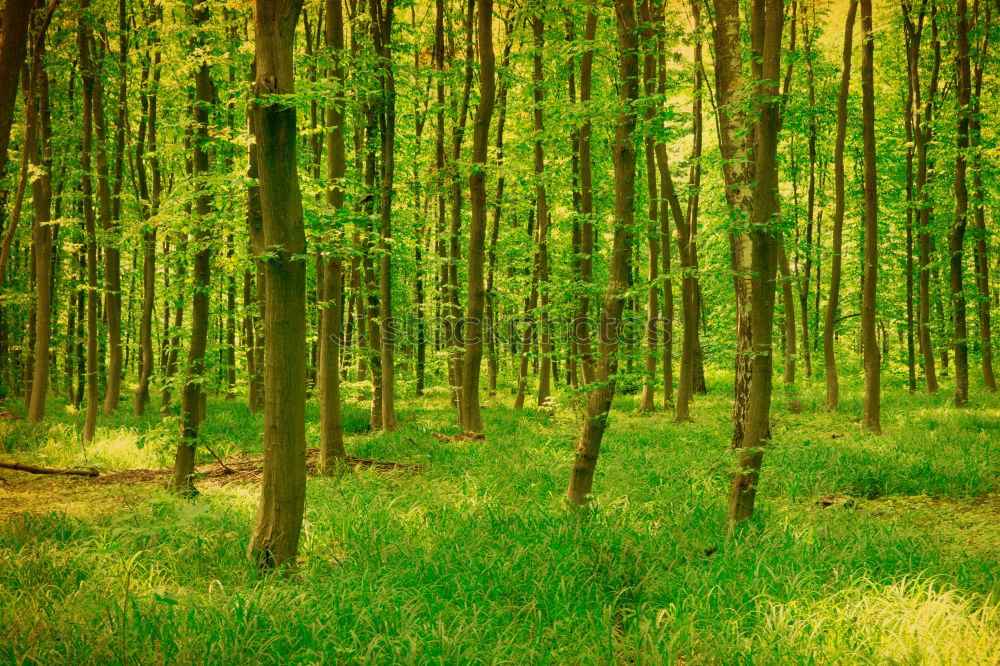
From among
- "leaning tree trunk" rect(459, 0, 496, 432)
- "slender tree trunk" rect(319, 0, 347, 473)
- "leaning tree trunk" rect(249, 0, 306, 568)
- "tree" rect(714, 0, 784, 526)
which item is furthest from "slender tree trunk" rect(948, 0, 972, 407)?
"leaning tree trunk" rect(249, 0, 306, 568)

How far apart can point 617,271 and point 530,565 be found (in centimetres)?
296

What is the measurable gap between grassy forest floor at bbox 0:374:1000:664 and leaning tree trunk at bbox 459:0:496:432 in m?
2.48

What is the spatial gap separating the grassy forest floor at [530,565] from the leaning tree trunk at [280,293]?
1.53ft

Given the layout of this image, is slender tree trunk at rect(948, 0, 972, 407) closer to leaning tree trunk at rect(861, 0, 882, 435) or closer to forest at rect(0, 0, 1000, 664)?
forest at rect(0, 0, 1000, 664)

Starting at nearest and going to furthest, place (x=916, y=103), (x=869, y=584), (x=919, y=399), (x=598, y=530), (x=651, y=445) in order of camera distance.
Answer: (x=869, y=584)
(x=598, y=530)
(x=651, y=445)
(x=916, y=103)
(x=919, y=399)

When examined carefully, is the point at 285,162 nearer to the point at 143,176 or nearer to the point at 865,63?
the point at 865,63

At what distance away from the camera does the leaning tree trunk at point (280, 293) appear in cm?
460

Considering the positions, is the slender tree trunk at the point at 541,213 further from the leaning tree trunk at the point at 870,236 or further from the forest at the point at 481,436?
the leaning tree trunk at the point at 870,236

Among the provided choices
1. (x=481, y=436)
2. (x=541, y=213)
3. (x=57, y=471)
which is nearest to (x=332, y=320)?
(x=57, y=471)

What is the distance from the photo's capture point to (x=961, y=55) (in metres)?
12.4

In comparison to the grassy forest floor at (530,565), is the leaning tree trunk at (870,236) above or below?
above

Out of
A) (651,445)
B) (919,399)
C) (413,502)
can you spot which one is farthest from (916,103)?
(413,502)

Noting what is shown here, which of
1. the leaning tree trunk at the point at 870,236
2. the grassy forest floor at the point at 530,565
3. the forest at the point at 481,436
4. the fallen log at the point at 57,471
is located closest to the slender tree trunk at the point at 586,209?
the forest at the point at 481,436

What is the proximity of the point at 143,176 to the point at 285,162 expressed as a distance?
12.9m
